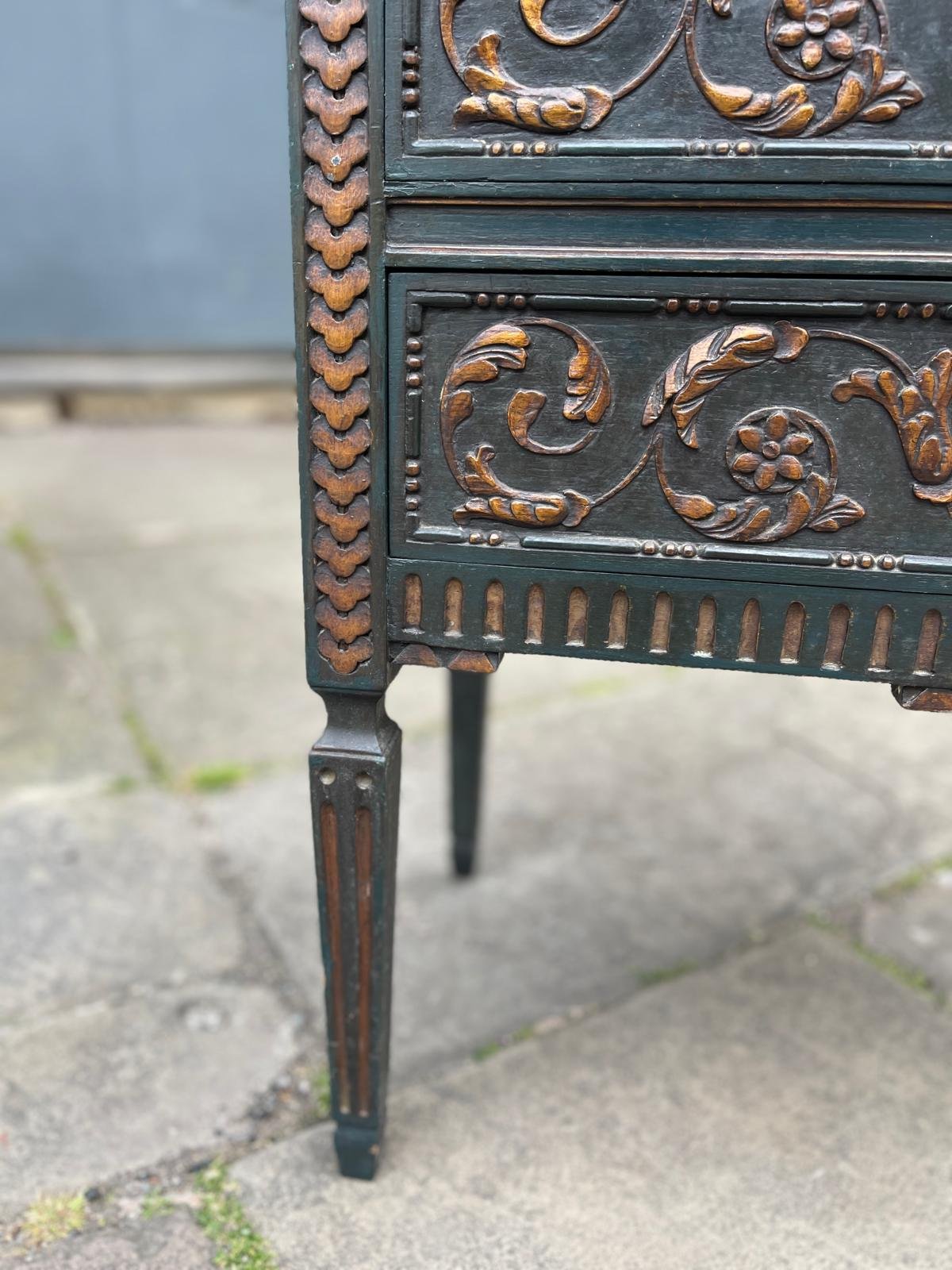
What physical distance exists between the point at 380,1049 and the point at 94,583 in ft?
6.53

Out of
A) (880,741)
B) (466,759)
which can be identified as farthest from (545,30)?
(880,741)

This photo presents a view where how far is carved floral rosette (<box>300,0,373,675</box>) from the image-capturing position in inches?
32.9

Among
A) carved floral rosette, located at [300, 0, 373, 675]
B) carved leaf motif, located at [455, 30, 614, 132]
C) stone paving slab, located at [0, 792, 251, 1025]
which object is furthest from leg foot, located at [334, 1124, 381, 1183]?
carved leaf motif, located at [455, 30, 614, 132]

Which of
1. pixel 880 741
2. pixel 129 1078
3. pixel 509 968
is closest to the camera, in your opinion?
pixel 129 1078

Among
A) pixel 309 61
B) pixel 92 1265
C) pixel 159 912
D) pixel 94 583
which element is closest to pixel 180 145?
pixel 94 583

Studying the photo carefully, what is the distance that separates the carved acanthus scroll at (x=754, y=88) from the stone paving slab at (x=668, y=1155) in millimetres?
1019

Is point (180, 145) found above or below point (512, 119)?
below

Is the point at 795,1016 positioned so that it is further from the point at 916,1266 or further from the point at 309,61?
the point at 309,61

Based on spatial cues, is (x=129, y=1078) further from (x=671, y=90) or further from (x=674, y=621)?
(x=671, y=90)

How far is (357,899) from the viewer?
108cm

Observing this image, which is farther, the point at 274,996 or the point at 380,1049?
the point at 274,996

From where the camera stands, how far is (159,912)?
5.37ft

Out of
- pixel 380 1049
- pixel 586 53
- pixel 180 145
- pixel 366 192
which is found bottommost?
pixel 380 1049

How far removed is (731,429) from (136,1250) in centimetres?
98
